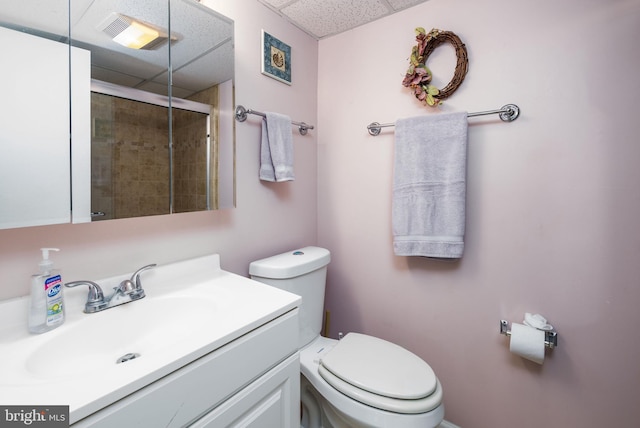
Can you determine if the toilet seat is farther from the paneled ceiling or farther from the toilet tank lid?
the paneled ceiling

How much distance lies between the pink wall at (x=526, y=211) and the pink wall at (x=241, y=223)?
12.8 inches

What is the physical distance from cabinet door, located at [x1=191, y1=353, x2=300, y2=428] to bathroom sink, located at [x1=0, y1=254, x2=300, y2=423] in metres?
0.17

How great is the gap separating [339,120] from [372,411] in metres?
1.41

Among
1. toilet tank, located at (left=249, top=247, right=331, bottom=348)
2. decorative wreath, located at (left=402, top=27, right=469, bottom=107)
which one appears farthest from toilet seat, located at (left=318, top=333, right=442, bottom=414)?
decorative wreath, located at (left=402, top=27, right=469, bottom=107)

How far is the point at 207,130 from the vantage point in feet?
3.73

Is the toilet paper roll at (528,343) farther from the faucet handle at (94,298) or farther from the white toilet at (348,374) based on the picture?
the faucet handle at (94,298)

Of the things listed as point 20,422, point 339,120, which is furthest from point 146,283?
point 339,120

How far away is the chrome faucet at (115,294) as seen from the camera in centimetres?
87

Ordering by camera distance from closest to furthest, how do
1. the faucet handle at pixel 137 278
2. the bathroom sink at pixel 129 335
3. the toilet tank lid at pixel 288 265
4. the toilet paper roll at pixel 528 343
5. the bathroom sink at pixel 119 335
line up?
the bathroom sink at pixel 129 335 → the bathroom sink at pixel 119 335 → the faucet handle at pixel 137 278 → the toilet paper roll at pixel 528 343 → the toilet tank lid at pixel 288 265

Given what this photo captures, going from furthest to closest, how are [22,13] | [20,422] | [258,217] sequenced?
[258,217], [22,13], [20,422]

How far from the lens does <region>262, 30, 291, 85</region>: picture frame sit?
1.41m

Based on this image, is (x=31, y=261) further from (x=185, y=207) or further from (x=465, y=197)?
(x=465, y=197)

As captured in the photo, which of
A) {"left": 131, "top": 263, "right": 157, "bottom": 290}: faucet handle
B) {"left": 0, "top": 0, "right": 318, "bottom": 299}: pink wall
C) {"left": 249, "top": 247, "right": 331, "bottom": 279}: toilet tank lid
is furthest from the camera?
{"left": 249, "top": 247, "right": 331, "bottom": 279}: toilet tank lid

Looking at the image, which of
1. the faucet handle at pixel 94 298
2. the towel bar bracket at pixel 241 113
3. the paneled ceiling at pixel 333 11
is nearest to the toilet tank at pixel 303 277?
the faucet handle at pixel 94 298
